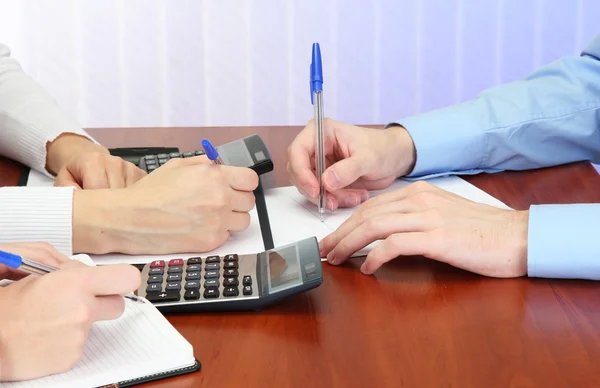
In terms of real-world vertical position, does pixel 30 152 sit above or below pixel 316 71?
below

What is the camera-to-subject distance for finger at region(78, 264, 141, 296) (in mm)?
707

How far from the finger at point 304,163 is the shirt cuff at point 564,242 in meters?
0.34

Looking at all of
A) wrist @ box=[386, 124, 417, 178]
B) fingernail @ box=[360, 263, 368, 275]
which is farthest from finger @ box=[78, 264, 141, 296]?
wrist @ box=[386, 124, 417, 178]

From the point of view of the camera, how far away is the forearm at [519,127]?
1.34 metres

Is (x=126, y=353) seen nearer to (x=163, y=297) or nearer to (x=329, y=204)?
(x=163, y=297)

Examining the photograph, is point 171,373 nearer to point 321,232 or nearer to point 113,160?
point 321,232

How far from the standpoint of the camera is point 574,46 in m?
2.86

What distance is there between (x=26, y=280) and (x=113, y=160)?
54 cm

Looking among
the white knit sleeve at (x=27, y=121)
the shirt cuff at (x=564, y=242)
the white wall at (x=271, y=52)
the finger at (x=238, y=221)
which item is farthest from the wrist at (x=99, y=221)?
the white wall at (x=271, y=52)

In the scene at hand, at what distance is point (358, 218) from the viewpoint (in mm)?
997

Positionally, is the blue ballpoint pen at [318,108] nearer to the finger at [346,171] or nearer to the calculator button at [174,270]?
the finger at [346,171]

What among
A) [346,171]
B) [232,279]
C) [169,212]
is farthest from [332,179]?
[232,279]

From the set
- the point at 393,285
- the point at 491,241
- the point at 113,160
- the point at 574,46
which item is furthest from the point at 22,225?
the point at 574,46

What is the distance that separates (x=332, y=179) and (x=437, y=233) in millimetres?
264
